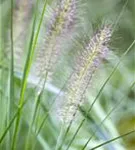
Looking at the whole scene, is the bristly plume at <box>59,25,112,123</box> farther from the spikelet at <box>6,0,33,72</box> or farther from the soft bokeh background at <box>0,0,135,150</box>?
the spikelet at <box>6,0,33,72</box>

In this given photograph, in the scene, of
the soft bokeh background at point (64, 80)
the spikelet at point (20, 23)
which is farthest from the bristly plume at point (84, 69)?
the spikelet at point (20, 23)

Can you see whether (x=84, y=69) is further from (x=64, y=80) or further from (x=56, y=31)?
(x=64, y=80)

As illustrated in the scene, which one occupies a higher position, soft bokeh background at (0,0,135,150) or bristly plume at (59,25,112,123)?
bristly plume at (59,25,112,123)

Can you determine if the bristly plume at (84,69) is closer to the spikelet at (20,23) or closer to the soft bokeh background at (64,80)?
the soft bokeh background at (64,80)

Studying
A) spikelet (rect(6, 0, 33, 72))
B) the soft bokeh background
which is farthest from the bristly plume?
spikelet (rect(6, 0, 33, 72))

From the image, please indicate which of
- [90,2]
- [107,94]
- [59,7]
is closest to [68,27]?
[59,7]

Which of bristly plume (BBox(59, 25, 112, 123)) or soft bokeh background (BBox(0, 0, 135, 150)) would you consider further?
soft bokeh background (BBox(0, 0, 135, 150))
